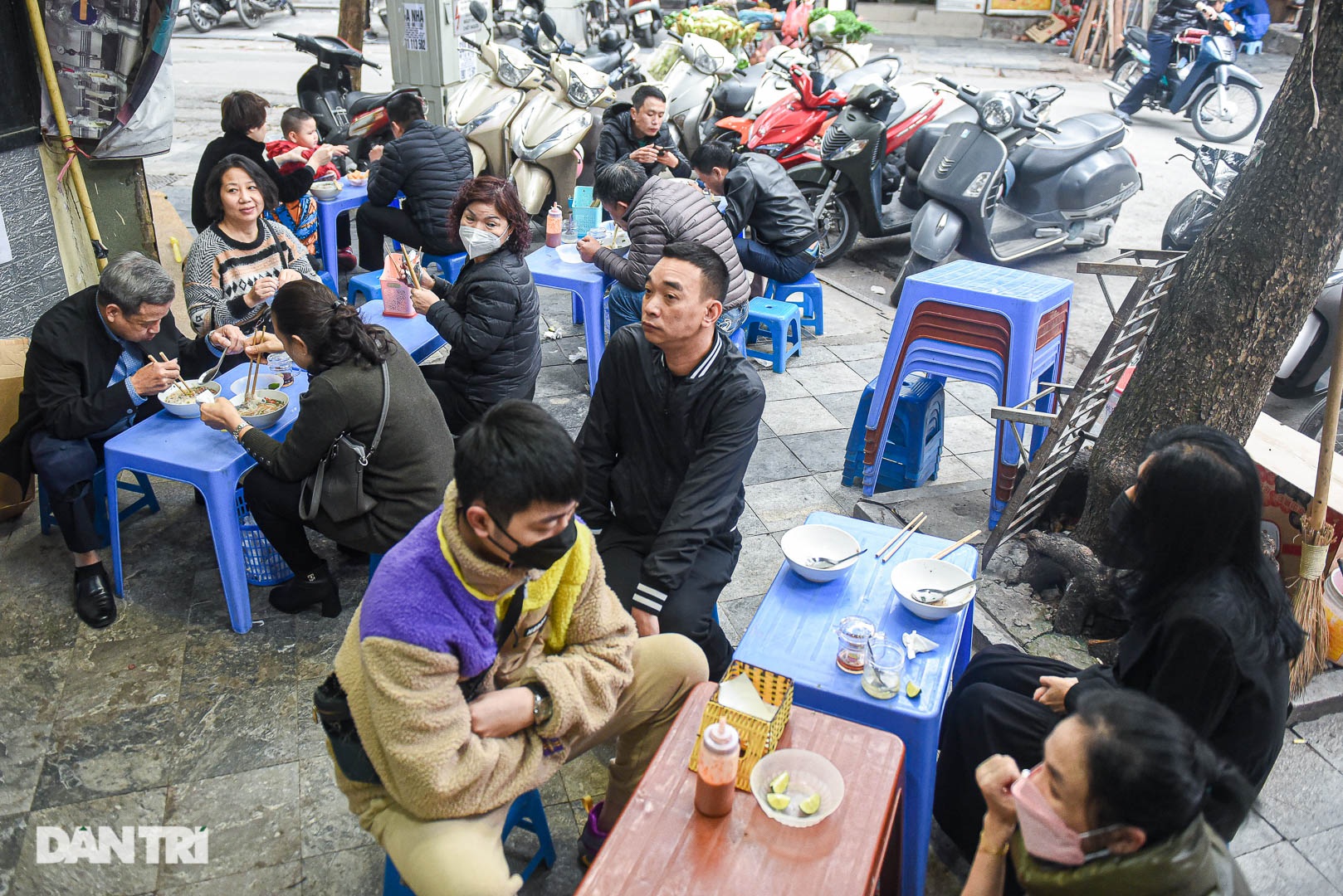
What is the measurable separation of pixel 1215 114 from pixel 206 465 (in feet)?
40.5

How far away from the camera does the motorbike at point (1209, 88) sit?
11.2 m

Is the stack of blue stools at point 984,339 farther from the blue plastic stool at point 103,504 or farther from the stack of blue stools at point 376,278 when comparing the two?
the blue plastic stool at point 103,504

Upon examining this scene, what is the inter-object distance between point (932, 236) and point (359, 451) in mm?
4720

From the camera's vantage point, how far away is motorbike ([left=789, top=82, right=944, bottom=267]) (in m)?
7.12

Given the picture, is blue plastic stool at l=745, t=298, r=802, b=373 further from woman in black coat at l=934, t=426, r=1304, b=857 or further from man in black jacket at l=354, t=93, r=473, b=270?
woman in black coat at l=934, t=426, r=1304, b=857

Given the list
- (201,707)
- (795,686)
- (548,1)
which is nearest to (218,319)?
(201,707)

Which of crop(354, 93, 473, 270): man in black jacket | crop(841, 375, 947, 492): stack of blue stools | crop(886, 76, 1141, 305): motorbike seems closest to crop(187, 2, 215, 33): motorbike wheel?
crop(354, 93, 473, 270): man in black jacket

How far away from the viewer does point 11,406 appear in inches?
150

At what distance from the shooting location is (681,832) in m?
2.00

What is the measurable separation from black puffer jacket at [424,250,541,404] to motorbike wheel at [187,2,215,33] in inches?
634

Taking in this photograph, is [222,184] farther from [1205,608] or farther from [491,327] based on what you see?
[1205,608]

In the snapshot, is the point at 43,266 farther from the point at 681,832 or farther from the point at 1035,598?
the point at 1035,598

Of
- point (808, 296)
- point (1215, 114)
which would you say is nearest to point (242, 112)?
point (808, 296)

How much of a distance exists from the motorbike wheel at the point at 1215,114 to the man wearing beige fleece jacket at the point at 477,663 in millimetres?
11966
